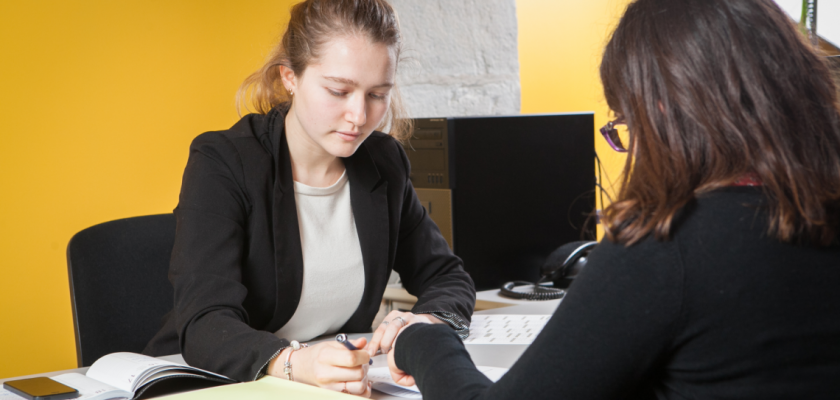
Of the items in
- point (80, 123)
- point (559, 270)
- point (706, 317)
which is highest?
point (80, 123)

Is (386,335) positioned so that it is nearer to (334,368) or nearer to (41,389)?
(334,368)

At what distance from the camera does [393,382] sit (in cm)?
94

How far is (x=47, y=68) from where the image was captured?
6.90ft

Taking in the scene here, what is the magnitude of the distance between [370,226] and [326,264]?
0.11 m

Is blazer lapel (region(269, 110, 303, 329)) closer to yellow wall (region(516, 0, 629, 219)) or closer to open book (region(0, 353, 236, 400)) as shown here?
open book (region(0, 353, 236, 400))

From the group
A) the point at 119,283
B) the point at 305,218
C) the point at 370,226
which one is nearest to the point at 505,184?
the point at 370,226

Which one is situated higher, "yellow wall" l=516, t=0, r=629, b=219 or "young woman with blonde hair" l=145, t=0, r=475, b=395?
"yellow wall" l=516, t=0, r=629, b=219

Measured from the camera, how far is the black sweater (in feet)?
1.94

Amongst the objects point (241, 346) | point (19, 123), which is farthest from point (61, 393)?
point (19, 123)

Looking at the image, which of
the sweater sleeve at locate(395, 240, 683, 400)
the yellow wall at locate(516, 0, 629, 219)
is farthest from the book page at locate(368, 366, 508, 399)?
the yellow wall at locate(516, 0, 629, 219)

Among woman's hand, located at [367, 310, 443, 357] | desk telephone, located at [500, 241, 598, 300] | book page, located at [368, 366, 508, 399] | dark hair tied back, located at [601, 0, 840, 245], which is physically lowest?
desk telephone, located at [500, 241, 598, 300]

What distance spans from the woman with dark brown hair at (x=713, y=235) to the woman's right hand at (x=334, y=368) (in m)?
0.28

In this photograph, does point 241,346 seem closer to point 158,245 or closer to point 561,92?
point 158,245

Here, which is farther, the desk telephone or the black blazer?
the desk telephone
